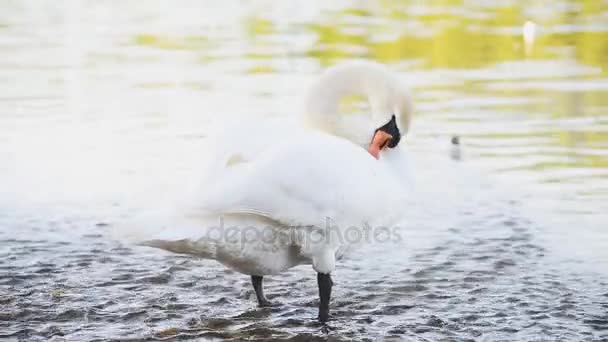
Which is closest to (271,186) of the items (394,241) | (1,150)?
(394,241)

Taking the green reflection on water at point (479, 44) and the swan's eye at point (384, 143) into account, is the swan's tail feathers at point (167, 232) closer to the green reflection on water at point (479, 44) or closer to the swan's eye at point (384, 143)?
the swan's eye at point (384, 143)

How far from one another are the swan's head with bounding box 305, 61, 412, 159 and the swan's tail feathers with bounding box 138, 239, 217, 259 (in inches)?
55.0

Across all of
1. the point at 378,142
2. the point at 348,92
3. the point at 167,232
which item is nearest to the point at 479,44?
the point at 348,92

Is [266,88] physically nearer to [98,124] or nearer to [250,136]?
[98,124]

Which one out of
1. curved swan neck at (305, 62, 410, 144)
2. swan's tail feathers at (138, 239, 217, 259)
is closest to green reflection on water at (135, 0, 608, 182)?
curved swan neck at (305, 62, 410, 144)

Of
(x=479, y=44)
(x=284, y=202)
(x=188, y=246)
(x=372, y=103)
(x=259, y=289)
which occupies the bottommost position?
(x=259, y=289)

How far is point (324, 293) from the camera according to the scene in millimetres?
6078

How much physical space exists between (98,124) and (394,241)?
512 cm

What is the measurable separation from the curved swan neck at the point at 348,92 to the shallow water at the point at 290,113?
0.52 meters

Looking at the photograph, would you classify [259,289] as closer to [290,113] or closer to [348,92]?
[348,92]

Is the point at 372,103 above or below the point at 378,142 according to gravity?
above

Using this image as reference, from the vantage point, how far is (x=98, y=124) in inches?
458

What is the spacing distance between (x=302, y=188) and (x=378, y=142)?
3.22 feet

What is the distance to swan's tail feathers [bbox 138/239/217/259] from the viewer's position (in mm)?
5412
